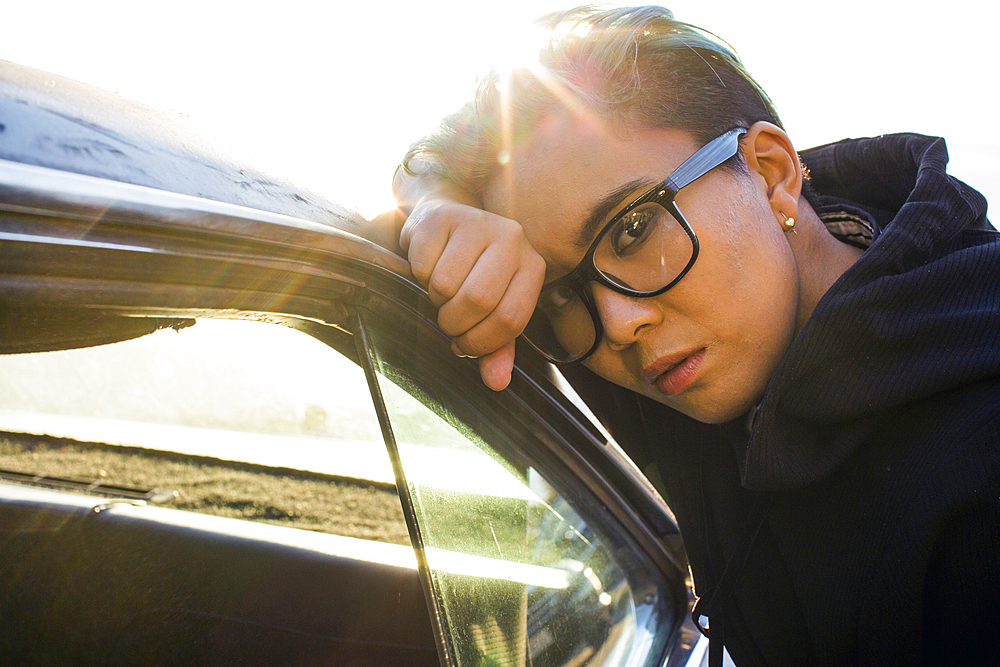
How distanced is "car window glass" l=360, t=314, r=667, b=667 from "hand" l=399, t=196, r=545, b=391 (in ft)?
0.32

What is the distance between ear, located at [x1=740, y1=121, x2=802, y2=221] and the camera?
1584 mm

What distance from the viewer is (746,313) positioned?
1.37 meters

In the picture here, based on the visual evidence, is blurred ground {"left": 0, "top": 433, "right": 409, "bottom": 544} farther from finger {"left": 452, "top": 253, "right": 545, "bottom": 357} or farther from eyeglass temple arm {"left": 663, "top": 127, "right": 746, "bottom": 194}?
eyeglass temple arm {"left": 663, "top": 127, "right": 746, "bottom": 194}

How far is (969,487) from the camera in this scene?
0.97m

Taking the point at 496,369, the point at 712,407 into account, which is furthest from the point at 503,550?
the point at 712,407

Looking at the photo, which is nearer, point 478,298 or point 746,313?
point 478,298

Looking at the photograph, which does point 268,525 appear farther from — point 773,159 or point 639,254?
point 773,159

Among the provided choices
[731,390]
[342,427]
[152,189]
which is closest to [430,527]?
[152,189]

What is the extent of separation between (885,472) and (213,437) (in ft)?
14.7

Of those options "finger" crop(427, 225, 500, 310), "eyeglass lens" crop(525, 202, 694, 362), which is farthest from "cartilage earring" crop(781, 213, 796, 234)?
"finger" crop(427, 225, 500, 310)

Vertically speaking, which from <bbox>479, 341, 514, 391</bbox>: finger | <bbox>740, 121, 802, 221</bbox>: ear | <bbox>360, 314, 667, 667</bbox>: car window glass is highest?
<bbox>740, 121, 802, 221</bbox>: ear

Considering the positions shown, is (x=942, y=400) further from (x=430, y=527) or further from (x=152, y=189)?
(x=152, y=189)

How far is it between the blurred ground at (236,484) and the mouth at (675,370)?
2400 millimetres

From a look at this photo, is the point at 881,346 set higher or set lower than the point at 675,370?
higher
